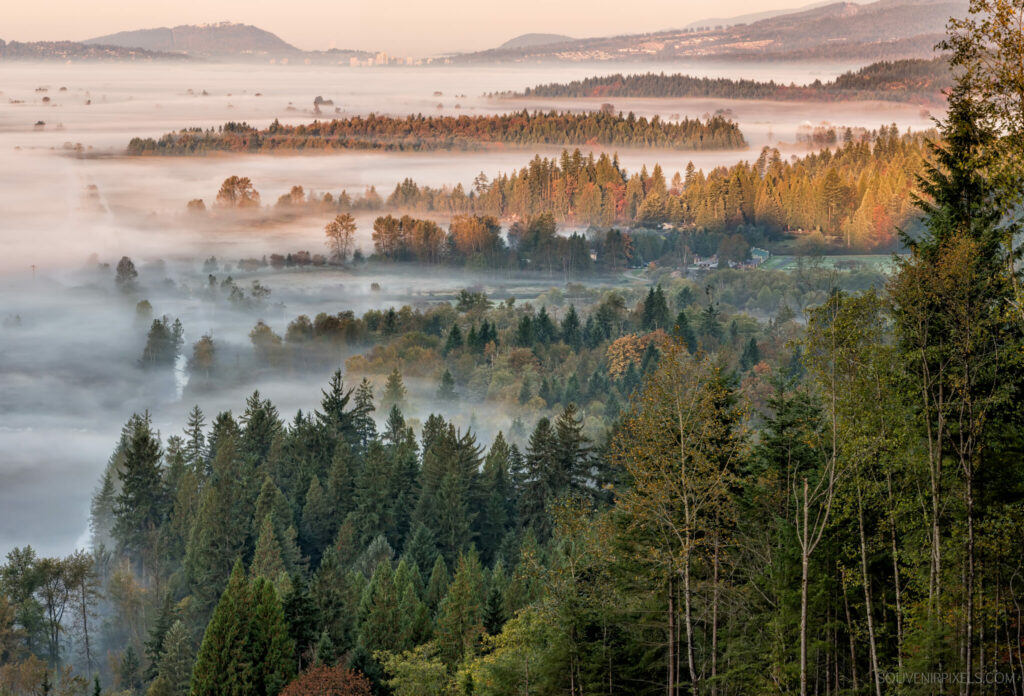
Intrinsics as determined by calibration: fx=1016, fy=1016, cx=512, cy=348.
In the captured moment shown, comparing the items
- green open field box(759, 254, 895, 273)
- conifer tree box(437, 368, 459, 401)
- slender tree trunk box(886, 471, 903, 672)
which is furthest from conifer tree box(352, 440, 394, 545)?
green open field box(759, 254, 895, 273)

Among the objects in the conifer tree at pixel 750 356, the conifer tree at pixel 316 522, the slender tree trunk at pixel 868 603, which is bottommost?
the conifer tree at pixel 316 522

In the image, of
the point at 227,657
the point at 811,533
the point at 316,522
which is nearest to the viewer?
the point at 811,533

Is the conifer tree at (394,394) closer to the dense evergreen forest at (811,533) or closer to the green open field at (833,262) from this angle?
the dense evergreen forest at (811,533)

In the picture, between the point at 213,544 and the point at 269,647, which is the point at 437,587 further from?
the point at 213,544

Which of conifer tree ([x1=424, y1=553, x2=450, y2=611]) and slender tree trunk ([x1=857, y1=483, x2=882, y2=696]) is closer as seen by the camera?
slender tree trunk ([x1=857, y1=483, x2=882, y2=696])

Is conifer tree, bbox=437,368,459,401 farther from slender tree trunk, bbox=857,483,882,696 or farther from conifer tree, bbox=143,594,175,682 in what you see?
slender tree trunk, bbox=857,483,882,696

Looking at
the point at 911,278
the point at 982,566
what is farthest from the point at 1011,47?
the point at 982,566

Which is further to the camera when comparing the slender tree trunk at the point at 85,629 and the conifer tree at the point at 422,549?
the slender tree trunk at the point at 85,629

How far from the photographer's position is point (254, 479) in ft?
236

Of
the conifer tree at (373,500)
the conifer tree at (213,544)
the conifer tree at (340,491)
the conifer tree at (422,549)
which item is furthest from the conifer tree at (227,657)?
the conifer tree at (340,491)

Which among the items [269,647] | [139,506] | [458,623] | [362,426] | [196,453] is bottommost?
[139,506]

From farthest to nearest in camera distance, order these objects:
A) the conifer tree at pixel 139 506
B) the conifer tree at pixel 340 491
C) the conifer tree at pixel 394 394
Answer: the conifer tree at pixel 394 394, the conifer tree at pixel 139 506, the conifer tree at pixel 340 491

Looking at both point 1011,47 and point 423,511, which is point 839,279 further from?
point 1011,47

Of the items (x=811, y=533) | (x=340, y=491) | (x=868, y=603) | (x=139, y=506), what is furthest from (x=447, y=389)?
→ (x=868, y=603)
